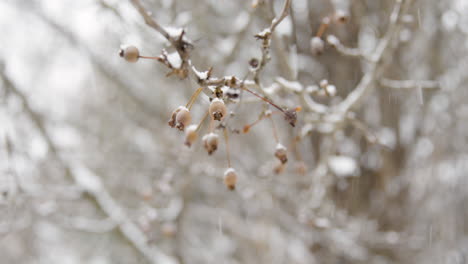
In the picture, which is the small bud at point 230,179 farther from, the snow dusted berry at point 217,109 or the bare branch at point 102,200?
the bare branch at point 102,200

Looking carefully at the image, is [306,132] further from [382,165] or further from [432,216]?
[432,216]

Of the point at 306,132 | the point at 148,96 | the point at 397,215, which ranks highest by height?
the point at 148,96

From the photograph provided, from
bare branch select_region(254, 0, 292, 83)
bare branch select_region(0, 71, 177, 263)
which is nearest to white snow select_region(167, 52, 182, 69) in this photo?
bare branch select_region(254, 0, 292, 83)

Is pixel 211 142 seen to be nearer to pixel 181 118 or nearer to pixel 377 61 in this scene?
pixel 181 118

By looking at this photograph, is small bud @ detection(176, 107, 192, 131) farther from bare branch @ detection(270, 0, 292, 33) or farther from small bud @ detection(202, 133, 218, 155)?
bare branch @ detection(270, 0, 292, 33)

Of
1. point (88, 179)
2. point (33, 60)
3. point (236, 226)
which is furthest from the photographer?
point (33, 60)

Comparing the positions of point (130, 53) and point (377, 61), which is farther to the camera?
point (377, 61)

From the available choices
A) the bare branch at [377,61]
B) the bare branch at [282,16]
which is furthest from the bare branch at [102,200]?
the bare branch at [282,16]

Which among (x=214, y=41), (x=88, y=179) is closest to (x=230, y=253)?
(x=88, y=179)

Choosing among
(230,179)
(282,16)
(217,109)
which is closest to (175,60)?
(217,109)
